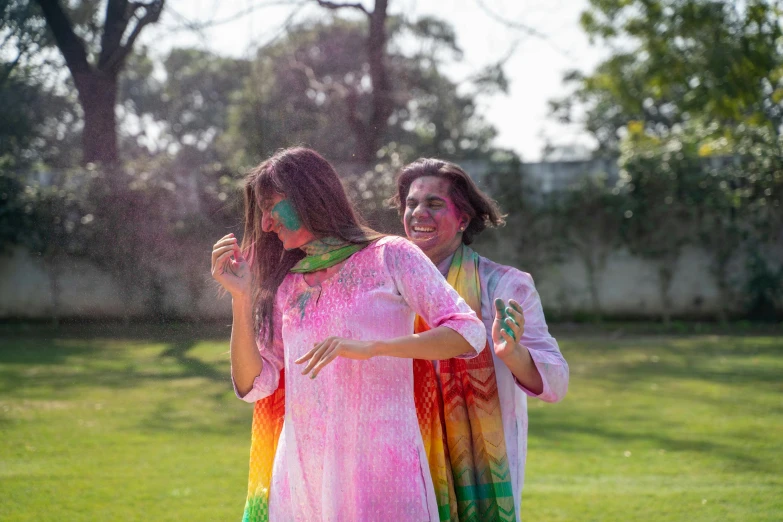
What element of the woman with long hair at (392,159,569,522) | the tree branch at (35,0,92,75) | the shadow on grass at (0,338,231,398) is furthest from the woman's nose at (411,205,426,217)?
the shadow on grass at (0,338,231,398)

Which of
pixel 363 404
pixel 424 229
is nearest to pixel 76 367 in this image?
pixel 424 229

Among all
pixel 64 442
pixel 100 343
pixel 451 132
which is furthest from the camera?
pixel 451 132

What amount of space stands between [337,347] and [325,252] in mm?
356

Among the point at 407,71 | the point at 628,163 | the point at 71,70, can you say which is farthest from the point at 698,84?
the point at 71,70

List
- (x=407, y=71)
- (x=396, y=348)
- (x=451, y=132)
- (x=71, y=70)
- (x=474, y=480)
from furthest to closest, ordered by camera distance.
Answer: (x=451, y=132), (x=407, y=71), (x=71, y=70), (x=474, y=480), (x=396, y=348)

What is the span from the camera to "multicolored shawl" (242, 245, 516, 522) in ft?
8.00

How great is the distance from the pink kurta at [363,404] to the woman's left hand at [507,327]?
7.8 inches

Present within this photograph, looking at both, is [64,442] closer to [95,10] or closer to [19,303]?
[95,10]

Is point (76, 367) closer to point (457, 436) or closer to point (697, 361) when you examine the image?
point (697, 361)

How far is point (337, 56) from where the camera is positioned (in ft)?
61.5

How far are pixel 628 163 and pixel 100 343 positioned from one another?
26.1 feet

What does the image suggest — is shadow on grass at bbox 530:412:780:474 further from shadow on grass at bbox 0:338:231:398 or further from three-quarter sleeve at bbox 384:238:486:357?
three-quarter sleeve at bbox 384:238:486:357

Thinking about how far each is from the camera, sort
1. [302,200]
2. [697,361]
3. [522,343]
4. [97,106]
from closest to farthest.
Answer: [302,200] → [522,343] → [97,106] → [697,361]

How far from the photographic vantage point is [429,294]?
2158 mm
